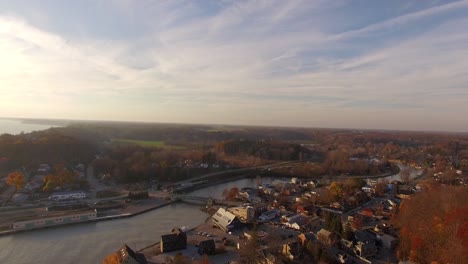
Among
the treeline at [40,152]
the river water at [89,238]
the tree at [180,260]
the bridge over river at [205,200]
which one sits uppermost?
the treeline at [40,152]

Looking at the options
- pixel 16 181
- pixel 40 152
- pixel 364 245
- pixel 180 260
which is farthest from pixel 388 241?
pixel 40 152

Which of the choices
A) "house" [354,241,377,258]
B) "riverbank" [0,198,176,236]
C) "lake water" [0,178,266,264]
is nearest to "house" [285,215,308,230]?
"house" [354,241,377,258]

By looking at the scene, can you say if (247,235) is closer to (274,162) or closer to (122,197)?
(122,197)

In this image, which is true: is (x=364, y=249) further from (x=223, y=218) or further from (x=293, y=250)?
(x=223, y=218)

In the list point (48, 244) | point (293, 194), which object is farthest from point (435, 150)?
point (48, 244)

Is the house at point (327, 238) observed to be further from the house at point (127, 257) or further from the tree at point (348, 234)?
the house at point (127, 257)

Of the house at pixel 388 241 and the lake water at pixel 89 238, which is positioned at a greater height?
the house at pixel 388 241

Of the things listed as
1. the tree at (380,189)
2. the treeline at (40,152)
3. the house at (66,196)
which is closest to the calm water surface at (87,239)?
the house at (66,196)
